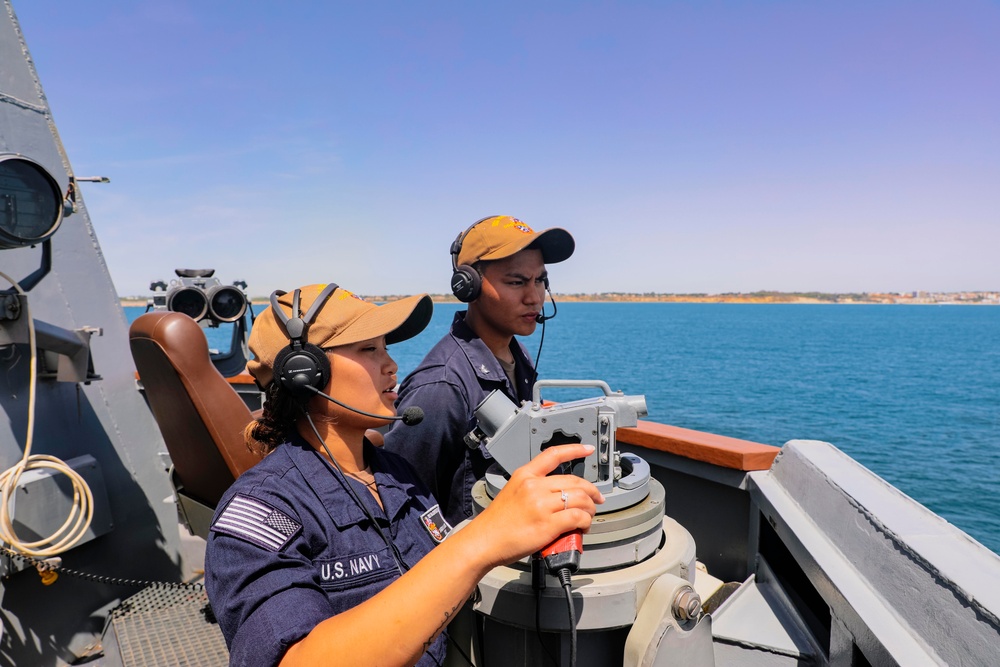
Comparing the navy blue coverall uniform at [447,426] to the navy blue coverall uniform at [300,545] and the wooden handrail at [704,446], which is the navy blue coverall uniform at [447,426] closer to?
the navy blue coverall uniform at [300,545]

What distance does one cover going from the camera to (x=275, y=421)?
5.41ft

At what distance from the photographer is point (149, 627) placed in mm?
2943

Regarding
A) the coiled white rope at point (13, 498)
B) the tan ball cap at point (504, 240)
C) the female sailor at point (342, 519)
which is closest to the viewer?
the female sailor at point (342, 519)

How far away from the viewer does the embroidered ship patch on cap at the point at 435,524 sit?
1677mm

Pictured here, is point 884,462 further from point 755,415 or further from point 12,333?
point 12,333

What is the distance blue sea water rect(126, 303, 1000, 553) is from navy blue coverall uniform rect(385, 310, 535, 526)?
2370 mm

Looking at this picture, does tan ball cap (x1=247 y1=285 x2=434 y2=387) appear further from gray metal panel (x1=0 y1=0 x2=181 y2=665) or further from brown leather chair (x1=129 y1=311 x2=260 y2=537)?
gray metal panel (x1=0 y1=0 x2=181 y2=665)

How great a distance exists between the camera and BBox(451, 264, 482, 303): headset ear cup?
245 cm

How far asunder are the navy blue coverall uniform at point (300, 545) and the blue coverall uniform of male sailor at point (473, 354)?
42 cm

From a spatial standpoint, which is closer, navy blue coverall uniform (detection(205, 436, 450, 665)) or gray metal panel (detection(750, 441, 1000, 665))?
navy blue coverall uniform (detection(205, 436, 450, 665))

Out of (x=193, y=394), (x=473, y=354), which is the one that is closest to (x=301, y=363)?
(x=473, y=354)

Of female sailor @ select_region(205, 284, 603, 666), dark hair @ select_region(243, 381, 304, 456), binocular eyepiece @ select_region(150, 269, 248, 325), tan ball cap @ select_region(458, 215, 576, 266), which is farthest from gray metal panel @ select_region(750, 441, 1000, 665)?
binocular eyepiece @ select_region(150, 269, 248, 325)

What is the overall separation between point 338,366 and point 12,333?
217cm

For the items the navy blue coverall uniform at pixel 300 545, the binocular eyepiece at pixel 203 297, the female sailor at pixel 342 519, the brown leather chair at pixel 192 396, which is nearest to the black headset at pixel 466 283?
the female sailor at pixel 342 519
